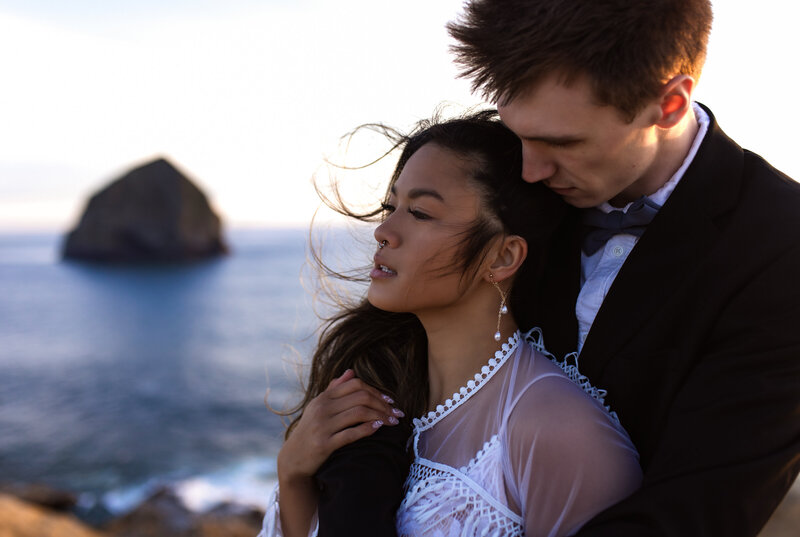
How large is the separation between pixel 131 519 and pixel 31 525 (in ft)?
4.90

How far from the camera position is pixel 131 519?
30.1ft

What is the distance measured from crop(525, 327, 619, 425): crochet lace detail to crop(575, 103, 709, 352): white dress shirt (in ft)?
0.21

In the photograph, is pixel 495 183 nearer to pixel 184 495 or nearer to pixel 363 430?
pixel 363 430

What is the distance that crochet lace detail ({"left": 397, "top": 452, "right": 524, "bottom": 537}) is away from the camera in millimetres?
2027

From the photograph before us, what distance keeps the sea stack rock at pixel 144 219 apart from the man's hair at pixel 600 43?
44.2 metres

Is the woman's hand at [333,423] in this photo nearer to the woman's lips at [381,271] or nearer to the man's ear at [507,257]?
the woman's lips at [381,271]

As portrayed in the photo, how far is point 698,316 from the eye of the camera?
197 centimetres

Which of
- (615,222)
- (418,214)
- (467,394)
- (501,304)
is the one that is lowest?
(467,394)

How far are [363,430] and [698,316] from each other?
44.7 inches

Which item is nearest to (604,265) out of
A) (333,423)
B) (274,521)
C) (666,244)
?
(666,244)

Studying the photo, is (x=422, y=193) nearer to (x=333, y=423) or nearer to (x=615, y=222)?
A: (x=615, y=222)

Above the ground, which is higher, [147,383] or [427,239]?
[427,239]

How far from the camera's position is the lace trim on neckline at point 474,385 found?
2.33 meters

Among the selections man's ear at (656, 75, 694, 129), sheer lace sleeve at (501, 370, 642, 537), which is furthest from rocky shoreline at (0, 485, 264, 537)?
man's ear at (656, 75, 694, 129)
